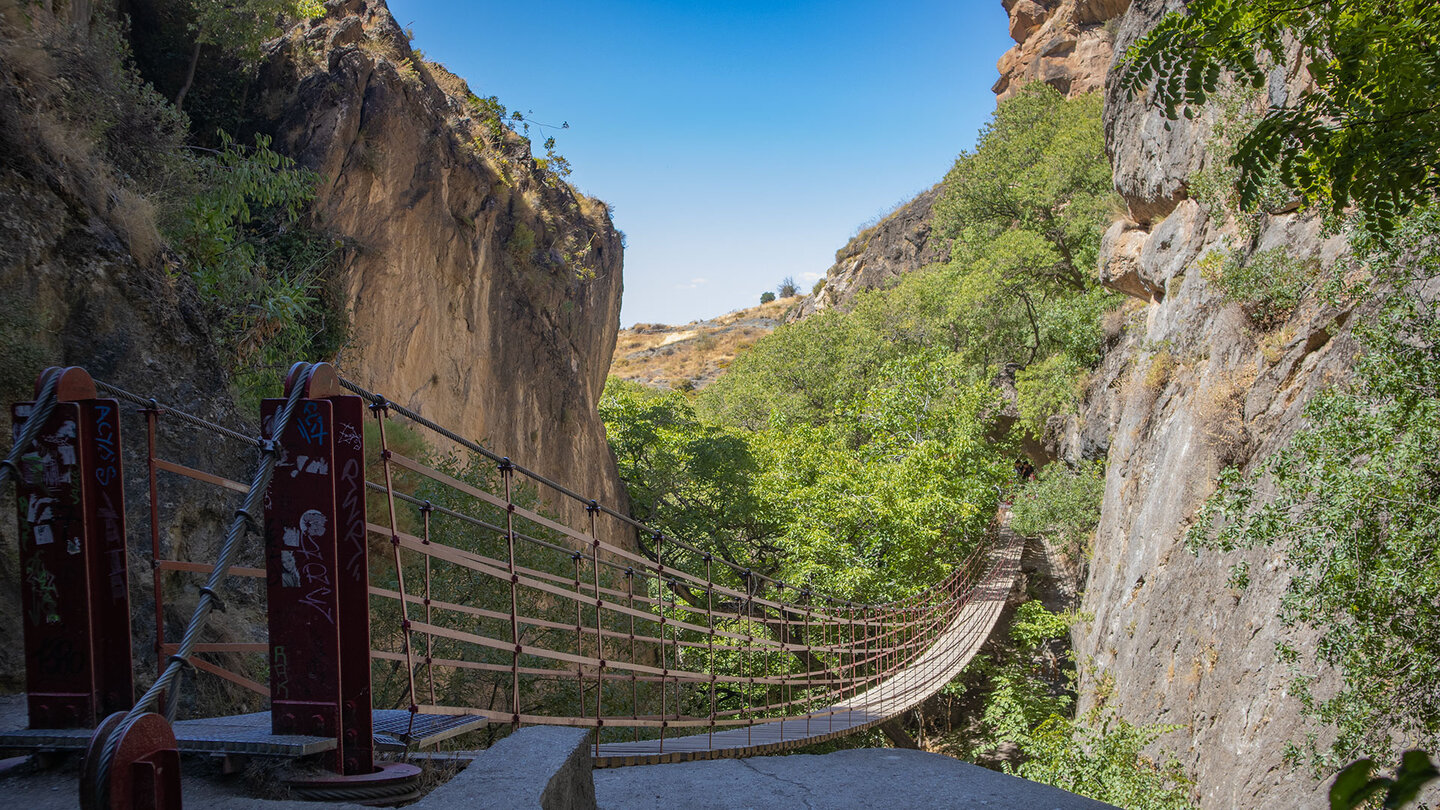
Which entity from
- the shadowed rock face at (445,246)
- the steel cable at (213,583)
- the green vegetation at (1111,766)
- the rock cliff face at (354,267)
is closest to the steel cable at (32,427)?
the steel cable at (213,583)

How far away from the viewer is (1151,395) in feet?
32.3

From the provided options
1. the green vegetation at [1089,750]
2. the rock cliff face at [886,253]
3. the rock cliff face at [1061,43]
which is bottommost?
the green vegetation at [1089,750]

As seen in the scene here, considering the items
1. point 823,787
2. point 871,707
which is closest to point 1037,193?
point 871,707

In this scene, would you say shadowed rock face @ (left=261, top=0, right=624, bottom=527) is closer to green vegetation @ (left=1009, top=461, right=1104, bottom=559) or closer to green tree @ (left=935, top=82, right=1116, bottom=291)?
green vegetation @ (left=1009, top=461, right=1104, bottom=559)

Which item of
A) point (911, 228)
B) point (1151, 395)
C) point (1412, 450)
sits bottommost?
point (1412, 450)

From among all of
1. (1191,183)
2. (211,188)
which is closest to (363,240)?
(211,188)

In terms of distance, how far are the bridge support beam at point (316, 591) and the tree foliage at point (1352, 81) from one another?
3.11 m

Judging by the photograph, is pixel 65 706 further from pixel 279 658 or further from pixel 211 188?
pixel 211 188

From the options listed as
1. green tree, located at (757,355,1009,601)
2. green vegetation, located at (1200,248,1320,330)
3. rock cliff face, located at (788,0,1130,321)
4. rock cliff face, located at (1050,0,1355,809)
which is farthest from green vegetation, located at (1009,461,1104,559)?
rock cliff face, located at (788,0,1130,321)

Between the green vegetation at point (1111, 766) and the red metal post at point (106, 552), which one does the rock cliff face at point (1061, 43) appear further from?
the red metal post at point (106, 552)

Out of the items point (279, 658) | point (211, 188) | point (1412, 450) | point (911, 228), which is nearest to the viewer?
point (279, 658)

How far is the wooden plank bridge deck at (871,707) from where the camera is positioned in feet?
13.4

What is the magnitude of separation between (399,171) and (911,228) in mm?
27795

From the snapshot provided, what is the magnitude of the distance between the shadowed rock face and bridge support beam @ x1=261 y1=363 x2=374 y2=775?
295 inches
